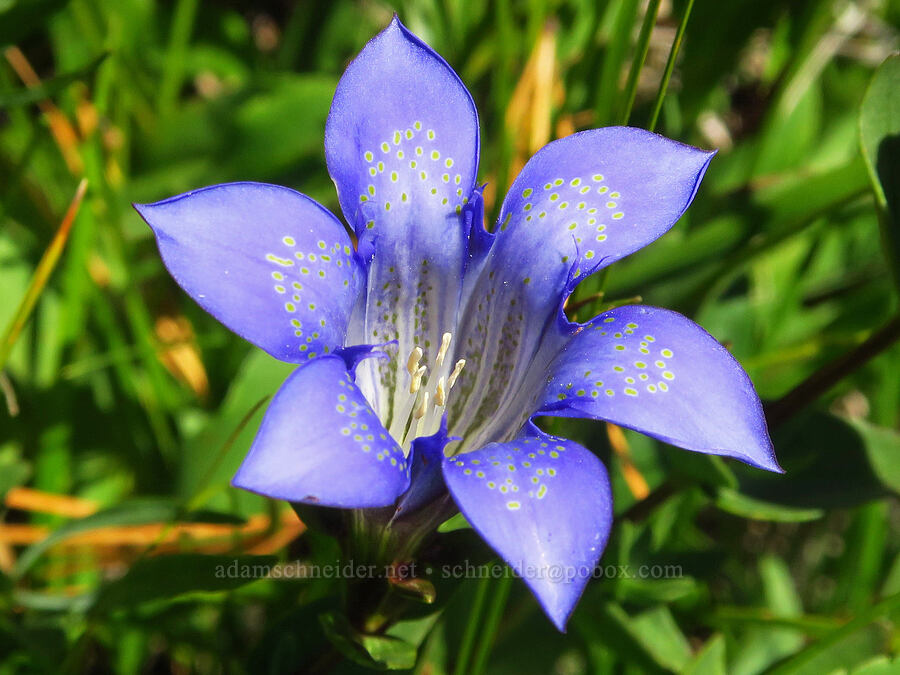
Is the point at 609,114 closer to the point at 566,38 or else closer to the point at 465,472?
the point at 566,38

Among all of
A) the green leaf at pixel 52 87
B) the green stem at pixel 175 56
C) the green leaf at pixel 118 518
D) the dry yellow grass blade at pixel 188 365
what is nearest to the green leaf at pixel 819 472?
the green leaf at pixel 118 518

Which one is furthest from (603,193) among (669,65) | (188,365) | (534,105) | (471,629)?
(188,365)

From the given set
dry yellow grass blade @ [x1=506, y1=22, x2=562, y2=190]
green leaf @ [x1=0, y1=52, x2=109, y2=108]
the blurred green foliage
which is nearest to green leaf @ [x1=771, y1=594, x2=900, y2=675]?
the blurred green foliage

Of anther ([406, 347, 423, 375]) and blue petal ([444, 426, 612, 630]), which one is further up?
blue petal ([444, 426, 612, 630])

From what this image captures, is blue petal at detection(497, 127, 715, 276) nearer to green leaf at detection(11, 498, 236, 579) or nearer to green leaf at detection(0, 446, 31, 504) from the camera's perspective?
green leaf at detection(11, 498, 236, 579)

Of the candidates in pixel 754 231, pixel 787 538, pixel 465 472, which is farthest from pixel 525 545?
pixel 787 538

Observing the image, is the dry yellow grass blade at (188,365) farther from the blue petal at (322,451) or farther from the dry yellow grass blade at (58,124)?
the blue petal at (322,451)
